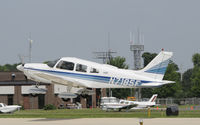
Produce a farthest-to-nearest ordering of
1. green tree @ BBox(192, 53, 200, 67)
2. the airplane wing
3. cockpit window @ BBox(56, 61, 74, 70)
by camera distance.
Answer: green tree @ BBox(192, 53, 200, 67) < the airplane wing < cockpit window @ BBox(56, 61, 74, 70)

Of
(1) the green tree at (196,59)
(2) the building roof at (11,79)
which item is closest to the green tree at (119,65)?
(1) the green tree at (196,59)

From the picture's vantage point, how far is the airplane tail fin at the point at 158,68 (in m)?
32.4

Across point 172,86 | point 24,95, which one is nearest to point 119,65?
point 172,86

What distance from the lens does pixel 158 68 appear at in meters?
32.7

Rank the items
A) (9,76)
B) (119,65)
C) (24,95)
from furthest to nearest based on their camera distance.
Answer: (119,65) → (9,76) → (24,95)

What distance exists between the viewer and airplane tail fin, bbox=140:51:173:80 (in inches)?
1275

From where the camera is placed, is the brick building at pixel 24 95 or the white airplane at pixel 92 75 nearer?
the white airplane at pixel 92 75

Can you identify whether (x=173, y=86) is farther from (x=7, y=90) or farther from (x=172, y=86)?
(x=7, y=90)

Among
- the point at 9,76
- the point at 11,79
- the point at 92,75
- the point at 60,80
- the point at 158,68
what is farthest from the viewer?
the point at 9,76

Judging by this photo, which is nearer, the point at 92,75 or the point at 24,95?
the point at 92,75

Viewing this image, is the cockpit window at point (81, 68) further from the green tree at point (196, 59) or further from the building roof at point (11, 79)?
the green tree at point (196, 59)

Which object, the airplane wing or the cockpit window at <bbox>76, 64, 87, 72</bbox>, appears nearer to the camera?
the cockpit window at <bbox>76, 64, 87, 72</bbox>

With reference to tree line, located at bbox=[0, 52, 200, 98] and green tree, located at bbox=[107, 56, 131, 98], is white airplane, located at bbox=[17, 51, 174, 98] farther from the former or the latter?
green tree, located at bbox=[107, 56, 131, 98]

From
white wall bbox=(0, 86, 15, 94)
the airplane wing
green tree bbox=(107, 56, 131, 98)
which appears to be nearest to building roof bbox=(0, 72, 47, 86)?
white wall bbox=(0, 86, 15, 94)
